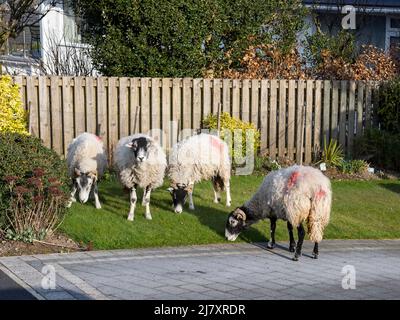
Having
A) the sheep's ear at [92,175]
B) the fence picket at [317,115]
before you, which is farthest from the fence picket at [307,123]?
the sheep's ear at [92,175]

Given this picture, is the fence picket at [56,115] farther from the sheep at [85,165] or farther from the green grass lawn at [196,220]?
the sheep at [85,165]

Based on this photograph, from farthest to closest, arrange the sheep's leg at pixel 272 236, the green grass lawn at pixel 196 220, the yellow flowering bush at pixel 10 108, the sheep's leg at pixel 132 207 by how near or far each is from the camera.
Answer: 1. the yellow flowering bush at pixel 10 108
2. the sheep's leg at pixel 132 207
3. the green grass lawn at pixel 196 220
4. the sheep's leg at pixel 272 236

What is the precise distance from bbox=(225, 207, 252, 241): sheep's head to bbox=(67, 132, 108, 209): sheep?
8.21 feet

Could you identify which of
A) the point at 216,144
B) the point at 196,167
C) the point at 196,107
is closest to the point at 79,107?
the point at 196,107

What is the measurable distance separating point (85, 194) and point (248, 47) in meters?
8.86

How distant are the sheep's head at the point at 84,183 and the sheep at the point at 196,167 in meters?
1.34

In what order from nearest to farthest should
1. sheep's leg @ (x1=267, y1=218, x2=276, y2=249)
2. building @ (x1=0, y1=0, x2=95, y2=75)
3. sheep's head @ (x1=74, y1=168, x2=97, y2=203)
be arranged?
sheep's leg @ (x1=267, y1=218, x2=276, y2=249)
sheep's head @ (x1=74, y1=168, x2=97, y2=203)
building @ (x1=0, y1=0, x2=95, y2=75)

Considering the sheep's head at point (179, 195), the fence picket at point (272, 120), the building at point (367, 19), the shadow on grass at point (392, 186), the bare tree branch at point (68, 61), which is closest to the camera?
the sheep's head at point (179, 195)

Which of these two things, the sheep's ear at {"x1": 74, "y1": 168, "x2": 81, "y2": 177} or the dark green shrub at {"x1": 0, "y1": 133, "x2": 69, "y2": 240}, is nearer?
the dark green shrub at {"x1": 0, "y1": 133, "x2": 69, "y2": 240}

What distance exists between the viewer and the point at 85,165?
11.5m

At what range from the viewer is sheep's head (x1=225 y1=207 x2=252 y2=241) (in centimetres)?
1009

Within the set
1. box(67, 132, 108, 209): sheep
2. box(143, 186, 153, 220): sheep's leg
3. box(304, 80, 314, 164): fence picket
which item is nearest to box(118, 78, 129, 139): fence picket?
box(67, 132, 108, 209): sheep

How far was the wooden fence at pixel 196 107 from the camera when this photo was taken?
1416 cm

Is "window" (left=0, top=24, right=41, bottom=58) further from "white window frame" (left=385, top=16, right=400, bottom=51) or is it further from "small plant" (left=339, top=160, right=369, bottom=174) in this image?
"small plant" (left=339, top=160, right=369, bottom=174)
